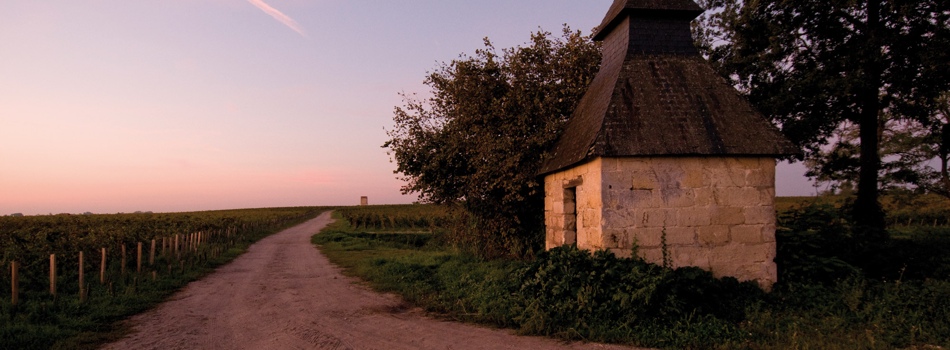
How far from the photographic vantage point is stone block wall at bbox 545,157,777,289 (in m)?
8.63

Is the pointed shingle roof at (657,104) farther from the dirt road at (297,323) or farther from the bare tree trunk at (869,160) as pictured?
the bare tree trunk at (869,160)

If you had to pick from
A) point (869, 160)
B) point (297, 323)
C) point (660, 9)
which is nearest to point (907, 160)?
point (869, 160)

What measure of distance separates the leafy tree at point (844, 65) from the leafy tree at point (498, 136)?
412cm

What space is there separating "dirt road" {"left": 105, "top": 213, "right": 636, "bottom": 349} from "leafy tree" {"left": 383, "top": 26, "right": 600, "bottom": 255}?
400 centimetres

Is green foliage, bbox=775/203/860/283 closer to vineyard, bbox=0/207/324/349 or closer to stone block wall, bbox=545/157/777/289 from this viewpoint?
stone block wall, bbox=545/157/777/289

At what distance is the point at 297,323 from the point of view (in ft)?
25.8

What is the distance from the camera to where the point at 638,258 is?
28.2 ft

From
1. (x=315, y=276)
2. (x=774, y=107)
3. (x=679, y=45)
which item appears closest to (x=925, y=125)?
(x=774, y=107)

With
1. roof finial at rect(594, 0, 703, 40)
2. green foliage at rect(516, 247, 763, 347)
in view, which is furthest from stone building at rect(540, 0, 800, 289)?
roof finial at rect(594, 0, 703, 40)

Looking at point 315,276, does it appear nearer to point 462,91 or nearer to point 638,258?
point 462,91

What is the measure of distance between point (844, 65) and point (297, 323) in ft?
41.1

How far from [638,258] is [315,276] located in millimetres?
8489

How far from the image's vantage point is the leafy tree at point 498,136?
12.6 metres

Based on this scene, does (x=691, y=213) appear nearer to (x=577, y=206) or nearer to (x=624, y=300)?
(x=577, y=206)
